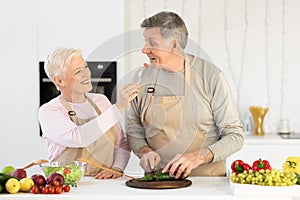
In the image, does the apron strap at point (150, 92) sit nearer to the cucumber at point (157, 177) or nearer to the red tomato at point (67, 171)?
the cucumber at point (157, 177)

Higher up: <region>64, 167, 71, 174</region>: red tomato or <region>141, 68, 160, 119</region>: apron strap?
<region>141, 68, 160, 119</region>: apron strap

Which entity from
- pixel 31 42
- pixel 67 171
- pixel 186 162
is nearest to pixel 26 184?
pixel 67 171

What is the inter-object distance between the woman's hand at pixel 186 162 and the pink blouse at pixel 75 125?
29 cm

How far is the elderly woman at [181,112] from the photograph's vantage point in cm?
280

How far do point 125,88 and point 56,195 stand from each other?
0.56 meters

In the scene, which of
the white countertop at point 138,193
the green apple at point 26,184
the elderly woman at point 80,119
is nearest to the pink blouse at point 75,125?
the elderly woman at point 80,119

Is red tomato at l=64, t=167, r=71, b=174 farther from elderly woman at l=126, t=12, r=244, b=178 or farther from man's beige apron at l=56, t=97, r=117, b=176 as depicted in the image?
elderly woman at l=126, t=12, r=244, b=178

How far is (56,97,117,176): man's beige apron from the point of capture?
2.85 meters

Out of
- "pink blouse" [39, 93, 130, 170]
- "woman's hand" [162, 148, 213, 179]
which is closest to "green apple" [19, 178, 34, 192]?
"pink blouse" [39, 93, 130, 170]

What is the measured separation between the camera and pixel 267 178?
242 cm

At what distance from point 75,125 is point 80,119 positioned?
7 centimetres

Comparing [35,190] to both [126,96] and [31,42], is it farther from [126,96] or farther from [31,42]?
[31,42]

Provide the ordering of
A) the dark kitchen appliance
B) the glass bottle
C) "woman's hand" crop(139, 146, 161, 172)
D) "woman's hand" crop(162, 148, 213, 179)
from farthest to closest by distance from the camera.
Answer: the glass bottle → the dark kitchen appliance → "woman's hand" crop(139, 146, 161, 172) → "woman's hand" crop(162, 148, 213, 179)

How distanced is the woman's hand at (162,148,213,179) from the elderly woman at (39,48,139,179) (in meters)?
0.29
